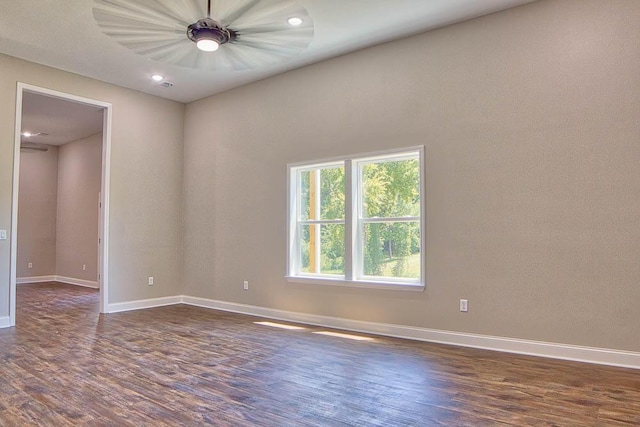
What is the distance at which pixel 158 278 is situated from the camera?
21.3 ft

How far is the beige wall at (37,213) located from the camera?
9.34 m

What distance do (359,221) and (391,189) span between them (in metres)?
0.54

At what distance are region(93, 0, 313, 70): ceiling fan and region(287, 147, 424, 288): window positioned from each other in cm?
176

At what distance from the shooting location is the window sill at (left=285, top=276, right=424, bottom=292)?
173 inches

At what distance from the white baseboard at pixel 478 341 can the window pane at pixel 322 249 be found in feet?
1.92

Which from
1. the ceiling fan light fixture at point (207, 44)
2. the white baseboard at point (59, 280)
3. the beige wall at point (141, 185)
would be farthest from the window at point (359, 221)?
the white baseboard at point (59, 280)

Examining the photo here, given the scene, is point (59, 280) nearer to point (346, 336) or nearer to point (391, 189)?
point (346, 336)

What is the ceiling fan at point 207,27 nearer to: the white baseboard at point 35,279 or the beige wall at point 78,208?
the beige wall at point 78,208

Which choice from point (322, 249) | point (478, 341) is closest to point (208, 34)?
point (322, 249)

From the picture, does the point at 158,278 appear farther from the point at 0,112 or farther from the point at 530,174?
the point at 530,174

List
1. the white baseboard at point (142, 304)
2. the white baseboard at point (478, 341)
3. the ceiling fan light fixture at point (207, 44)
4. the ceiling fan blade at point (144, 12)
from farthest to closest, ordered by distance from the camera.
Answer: the white baseboard at point (142, 304)
the white baseboard at point (478, 341)
the ceiling fan light fixture at point (207, 44)
the ceiling fan blade at point (144, 12)

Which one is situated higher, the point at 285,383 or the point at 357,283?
the point at 357,283

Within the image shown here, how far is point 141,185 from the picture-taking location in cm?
631

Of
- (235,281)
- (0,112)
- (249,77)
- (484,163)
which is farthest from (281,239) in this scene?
(0,112)
